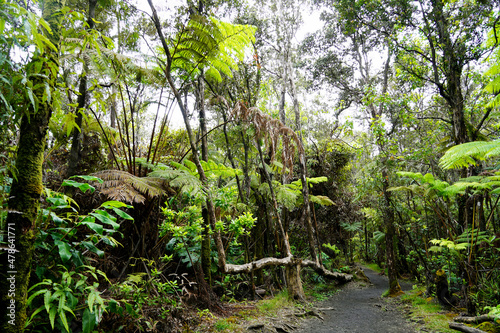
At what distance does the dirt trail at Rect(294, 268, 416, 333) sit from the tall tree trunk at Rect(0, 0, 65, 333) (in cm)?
396

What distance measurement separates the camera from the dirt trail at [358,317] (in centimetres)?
464

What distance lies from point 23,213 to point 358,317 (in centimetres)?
617

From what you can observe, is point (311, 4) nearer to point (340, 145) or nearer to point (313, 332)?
point (340, 145)

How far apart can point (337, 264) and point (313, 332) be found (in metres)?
7.64

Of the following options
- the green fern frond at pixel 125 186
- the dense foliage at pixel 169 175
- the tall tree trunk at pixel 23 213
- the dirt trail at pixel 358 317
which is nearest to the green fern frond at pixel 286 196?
the dense foliage at pixel 169 175

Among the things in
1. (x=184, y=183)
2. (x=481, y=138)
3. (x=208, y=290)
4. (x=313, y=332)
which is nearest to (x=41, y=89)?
(x=184, y=183)

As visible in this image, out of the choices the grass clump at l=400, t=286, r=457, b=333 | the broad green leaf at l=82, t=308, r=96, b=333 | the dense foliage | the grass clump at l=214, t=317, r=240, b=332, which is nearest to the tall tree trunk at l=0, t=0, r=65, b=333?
the dense foliage

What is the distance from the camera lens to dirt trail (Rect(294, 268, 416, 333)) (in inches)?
183

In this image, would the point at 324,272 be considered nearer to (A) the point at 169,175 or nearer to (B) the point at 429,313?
(B) the point at 429,313

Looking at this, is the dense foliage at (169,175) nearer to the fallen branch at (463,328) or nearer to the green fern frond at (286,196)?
the green fern frond at (286,196)

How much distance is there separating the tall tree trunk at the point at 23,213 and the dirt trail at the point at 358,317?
13.0 feet

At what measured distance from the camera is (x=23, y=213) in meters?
1.42

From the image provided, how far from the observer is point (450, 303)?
525 centimetres

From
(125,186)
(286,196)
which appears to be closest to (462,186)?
(286,196)
